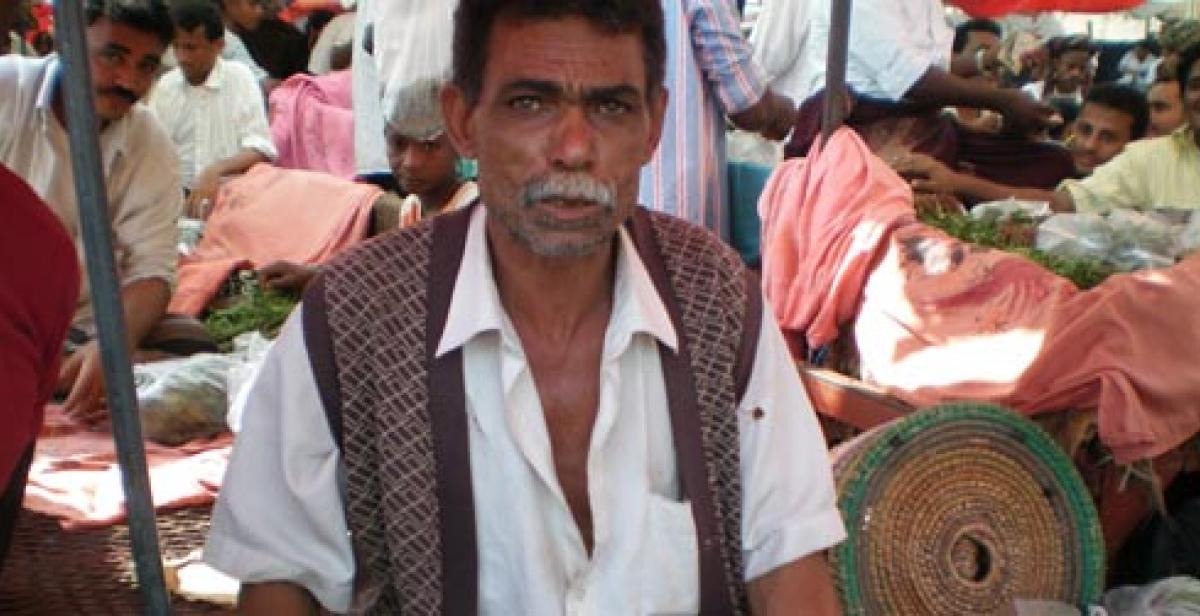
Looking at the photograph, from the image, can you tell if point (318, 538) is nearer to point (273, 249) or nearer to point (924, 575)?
point (924, 575)

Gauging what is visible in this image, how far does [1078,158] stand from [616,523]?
4.91 metres

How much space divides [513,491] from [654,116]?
21.8 inches

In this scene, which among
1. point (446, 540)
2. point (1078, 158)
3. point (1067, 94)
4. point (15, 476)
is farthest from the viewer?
point (1067, 94)

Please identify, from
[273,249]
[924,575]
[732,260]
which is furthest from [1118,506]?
[273,249]

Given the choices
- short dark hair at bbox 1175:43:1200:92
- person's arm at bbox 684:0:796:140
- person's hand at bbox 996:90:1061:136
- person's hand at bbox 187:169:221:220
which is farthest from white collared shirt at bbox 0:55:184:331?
short dark hair at bbox 1175:43:1200:92

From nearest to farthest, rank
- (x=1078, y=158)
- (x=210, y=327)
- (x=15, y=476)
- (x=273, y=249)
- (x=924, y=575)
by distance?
(x=15, y=476)
(x=924, y=575)
(x=210, y=327)
(x=273, y=249)
(x=1078, y=158)

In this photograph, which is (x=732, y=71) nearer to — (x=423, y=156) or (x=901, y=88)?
(x=901, y=88)

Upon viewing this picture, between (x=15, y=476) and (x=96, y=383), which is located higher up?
(x=15, y=476)

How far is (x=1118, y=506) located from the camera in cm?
299

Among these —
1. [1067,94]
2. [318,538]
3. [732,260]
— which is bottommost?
[1067,94]

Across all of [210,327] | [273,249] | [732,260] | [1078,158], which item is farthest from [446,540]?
[1078,158]

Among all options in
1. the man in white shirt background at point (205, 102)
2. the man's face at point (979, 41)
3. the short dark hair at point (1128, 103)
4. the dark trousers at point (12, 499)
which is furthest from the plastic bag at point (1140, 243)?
the man's face at point (979, 41)

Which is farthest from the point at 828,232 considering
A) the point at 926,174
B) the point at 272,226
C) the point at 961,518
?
the point at 272,226

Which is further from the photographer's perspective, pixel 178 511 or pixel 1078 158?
pixel 1078 158
